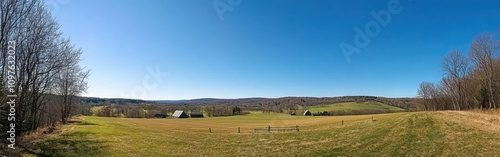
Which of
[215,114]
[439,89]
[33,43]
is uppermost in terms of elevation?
[33,43]

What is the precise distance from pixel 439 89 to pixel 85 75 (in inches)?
3719

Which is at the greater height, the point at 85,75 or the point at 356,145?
the point at 85,75

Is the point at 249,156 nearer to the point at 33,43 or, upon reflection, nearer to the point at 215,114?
the point at 33,43

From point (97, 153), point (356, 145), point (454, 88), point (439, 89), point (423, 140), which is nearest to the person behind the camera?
point (97, 153)

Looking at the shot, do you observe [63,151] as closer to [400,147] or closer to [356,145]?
[356,145]

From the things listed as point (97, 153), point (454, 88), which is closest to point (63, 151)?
point (97, 153)

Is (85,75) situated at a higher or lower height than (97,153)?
higher

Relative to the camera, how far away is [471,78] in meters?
54.4

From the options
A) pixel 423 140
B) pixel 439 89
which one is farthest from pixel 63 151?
pixel 439 89

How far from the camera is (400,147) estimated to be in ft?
59.4

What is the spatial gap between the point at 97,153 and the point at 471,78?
6902 cm

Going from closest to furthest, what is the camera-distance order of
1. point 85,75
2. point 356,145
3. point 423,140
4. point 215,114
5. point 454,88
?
point 423,140
point 356,145
point 85,75
point 454,88
point 215,114

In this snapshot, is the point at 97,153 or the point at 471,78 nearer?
the point at 97,153

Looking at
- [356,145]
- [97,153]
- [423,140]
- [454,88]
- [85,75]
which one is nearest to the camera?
[97,153]
